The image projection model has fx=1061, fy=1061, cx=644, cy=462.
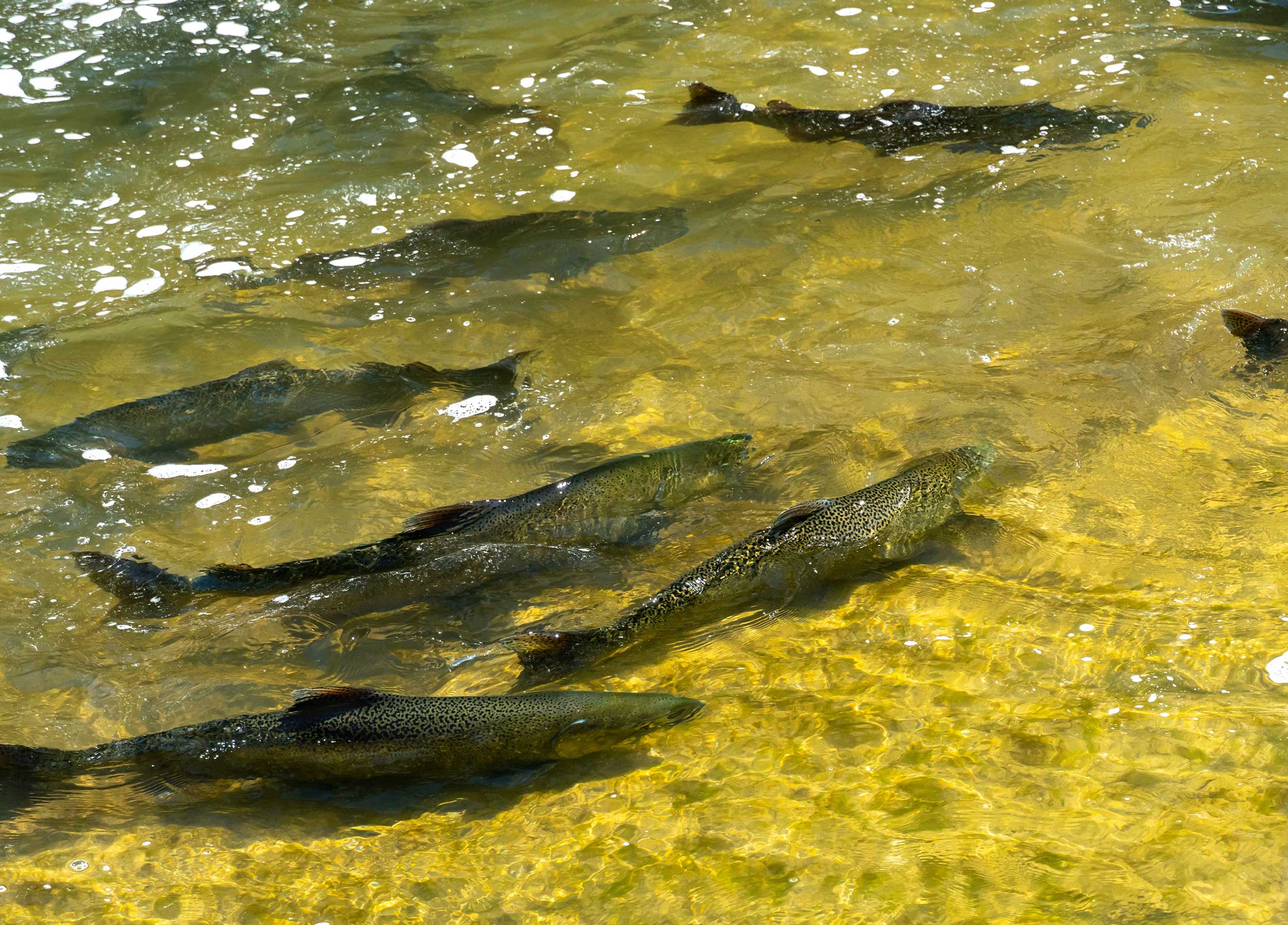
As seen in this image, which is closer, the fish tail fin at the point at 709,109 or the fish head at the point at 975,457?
the fish head at the point at 975,457

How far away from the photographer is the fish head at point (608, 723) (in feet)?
13.3

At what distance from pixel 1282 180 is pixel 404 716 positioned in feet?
24.5

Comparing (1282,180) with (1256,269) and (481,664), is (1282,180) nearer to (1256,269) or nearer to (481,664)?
(1256,269)

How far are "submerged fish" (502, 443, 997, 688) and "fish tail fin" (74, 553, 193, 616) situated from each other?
1.70 metres

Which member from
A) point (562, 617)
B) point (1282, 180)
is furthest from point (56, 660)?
point (1282, 180)

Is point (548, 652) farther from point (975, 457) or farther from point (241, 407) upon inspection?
point (241, 407)

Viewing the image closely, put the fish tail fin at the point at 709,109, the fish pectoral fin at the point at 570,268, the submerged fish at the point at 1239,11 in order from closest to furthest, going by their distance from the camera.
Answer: the fish pectoral fin at the point at 570,268 → the fish tail fin at the point at 709,109 → the submerged fish at the point at 1239,11

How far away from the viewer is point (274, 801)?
4016mm

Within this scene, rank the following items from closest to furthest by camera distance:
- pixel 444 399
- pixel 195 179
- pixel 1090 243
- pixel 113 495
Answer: pixel 113 495, pixel 444 399, pixel 1090 243, pixel 195 179

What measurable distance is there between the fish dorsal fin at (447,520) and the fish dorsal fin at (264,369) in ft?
6.83

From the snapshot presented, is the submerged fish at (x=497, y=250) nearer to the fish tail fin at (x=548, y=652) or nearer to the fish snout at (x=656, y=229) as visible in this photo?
the fish snout at (x=656, y=229)

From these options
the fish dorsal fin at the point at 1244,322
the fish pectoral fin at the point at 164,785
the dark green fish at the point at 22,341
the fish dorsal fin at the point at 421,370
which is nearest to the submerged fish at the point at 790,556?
the fish pectoral fin at the point at 164,785

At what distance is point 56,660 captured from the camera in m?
4.68

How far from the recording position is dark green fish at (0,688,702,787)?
13.2 ft
